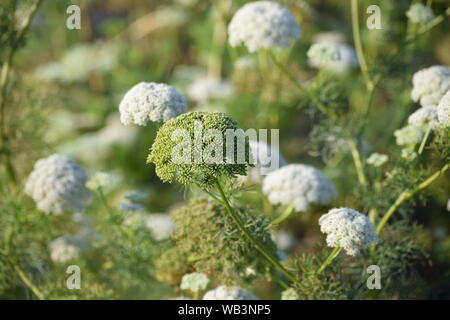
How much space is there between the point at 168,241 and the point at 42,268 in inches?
42.1

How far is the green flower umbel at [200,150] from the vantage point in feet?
8.32

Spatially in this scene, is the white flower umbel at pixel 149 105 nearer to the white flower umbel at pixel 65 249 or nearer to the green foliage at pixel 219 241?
the green foliage at pixel 219 241

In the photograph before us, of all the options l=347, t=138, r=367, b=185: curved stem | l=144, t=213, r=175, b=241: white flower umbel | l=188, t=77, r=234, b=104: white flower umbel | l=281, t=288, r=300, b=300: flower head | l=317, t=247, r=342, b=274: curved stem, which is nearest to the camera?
l=317, t=247, r=342, b=274: curved stem

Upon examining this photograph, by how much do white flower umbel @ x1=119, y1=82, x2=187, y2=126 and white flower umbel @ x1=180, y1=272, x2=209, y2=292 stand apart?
915mm

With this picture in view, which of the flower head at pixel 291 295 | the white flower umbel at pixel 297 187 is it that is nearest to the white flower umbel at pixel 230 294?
the flower head at pixel 291 295

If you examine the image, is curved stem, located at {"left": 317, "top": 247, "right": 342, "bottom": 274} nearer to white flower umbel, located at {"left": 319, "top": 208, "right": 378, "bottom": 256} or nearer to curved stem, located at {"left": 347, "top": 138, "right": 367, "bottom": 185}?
white flower umbel, located at {"left": 319, "top": 208, "right": 378, "bottom": 256}

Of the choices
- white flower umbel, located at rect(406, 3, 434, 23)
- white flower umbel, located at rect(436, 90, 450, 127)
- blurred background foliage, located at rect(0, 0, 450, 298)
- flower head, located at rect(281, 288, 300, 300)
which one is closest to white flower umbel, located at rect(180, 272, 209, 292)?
flower head, located at rect(281, 288, 300, 300)

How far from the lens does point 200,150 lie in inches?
100.0

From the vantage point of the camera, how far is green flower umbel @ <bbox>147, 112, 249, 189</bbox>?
8.32 ft

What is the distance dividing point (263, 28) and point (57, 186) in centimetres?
164

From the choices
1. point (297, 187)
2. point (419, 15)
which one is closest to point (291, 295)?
point (297, 187)

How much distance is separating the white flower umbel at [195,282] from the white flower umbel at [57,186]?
0.98 m
